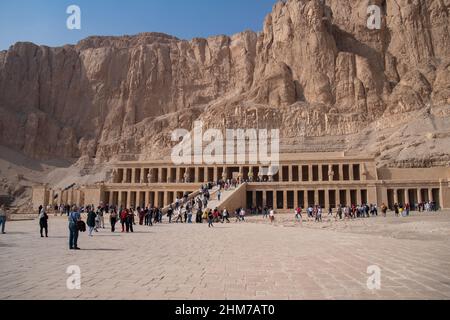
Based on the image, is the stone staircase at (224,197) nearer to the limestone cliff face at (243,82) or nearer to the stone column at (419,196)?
the stone column at (419,196)

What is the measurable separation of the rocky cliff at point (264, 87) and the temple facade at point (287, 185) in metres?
4.85

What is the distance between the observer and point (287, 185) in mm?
43125

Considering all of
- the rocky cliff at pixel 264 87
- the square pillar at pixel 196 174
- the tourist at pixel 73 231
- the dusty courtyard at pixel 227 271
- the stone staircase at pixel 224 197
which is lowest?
the dusty courtyard at pixel 227 271

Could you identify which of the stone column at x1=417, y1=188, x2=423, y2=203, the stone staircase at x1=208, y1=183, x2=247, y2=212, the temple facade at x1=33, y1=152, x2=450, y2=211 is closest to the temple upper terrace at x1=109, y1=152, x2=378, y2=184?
the temple facade at x1=33, y1=152, x2=450, y2=211

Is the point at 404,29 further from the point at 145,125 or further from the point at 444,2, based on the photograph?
the point at 145,125

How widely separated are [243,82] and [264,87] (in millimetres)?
12677

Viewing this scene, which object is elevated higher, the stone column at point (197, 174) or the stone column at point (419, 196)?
the stone column at point (197, 174)

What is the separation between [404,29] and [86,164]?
74553 mm

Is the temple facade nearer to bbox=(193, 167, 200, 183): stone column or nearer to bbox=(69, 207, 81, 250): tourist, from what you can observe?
bbox=(193, 167, 200, 183): stone column

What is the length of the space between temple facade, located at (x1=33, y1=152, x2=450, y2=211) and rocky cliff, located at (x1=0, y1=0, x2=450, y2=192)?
15.9ft

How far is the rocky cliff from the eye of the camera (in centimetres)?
6469

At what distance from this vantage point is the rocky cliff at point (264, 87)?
64.7 metres

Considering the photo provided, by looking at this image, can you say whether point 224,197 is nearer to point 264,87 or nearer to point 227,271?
point 227,271

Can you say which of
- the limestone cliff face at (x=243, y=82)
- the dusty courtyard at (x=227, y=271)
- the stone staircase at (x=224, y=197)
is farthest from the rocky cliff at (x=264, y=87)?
the dusty courtyard at (x=227, y=271)
